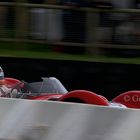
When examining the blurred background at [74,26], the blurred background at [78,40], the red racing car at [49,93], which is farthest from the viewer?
the blurred background at [74,26]

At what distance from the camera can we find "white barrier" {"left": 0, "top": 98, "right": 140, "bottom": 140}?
18.7ft

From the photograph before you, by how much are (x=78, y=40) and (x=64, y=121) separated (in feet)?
16.1

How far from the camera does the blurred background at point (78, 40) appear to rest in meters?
10.2

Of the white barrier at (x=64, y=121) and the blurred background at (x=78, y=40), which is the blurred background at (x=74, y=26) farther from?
the white barrier at (x=64, y=121)

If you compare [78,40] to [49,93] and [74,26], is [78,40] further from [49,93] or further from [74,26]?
[49,93]

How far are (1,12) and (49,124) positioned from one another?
17.3 feet

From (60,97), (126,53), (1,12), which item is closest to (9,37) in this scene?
(1,12)

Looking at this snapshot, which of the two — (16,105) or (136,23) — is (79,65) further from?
(16,105)

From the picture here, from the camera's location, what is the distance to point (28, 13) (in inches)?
426

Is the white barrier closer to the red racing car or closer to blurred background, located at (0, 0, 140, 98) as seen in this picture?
the red racing car

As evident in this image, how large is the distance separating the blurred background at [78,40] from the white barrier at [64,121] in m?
4.25

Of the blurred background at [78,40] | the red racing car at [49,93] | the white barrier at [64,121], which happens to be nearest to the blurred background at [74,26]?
the blurred background at [78,40]

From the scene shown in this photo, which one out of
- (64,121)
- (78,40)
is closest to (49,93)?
(78,40)

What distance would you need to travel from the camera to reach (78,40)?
421 inches
